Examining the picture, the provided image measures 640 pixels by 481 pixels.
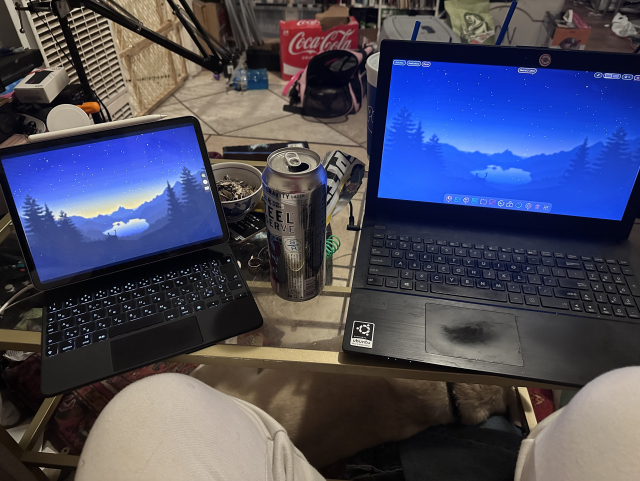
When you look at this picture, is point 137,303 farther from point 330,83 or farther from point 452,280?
point 330,83

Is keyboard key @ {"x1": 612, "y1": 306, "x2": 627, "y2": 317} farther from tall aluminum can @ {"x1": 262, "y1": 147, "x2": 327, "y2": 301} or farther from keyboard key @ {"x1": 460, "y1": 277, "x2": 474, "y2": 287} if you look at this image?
tall aluminum can @ {"x1": 262, "y1": 147, "x2": 327, "y2": 301}

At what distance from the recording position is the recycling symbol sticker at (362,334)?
1.85 ft

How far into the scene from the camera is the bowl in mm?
741

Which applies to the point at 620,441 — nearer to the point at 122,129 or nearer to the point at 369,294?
the point at 369,294

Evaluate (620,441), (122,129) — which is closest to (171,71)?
(122,129)

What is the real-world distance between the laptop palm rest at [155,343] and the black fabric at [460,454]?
415 mm

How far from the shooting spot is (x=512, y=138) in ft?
2.16

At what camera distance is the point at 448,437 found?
2.42 ft

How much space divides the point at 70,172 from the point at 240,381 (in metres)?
0.50

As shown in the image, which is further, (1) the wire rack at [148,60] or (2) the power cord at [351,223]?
(1) the wire rack at [148,60]

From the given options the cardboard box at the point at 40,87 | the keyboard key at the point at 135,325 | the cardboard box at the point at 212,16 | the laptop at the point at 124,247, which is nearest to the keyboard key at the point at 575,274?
the laptop at the point at 124,247

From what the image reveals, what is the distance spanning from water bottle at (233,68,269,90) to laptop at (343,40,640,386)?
2.18m

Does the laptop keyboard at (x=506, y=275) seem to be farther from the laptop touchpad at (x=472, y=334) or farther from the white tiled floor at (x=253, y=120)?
the white tiled floor at (x=253, y=120)

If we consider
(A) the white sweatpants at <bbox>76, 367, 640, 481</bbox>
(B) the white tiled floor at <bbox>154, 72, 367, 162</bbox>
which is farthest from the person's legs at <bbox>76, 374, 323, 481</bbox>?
(B) the white tiled floor at <bbox>154, 72, 367, 162</bbox>
